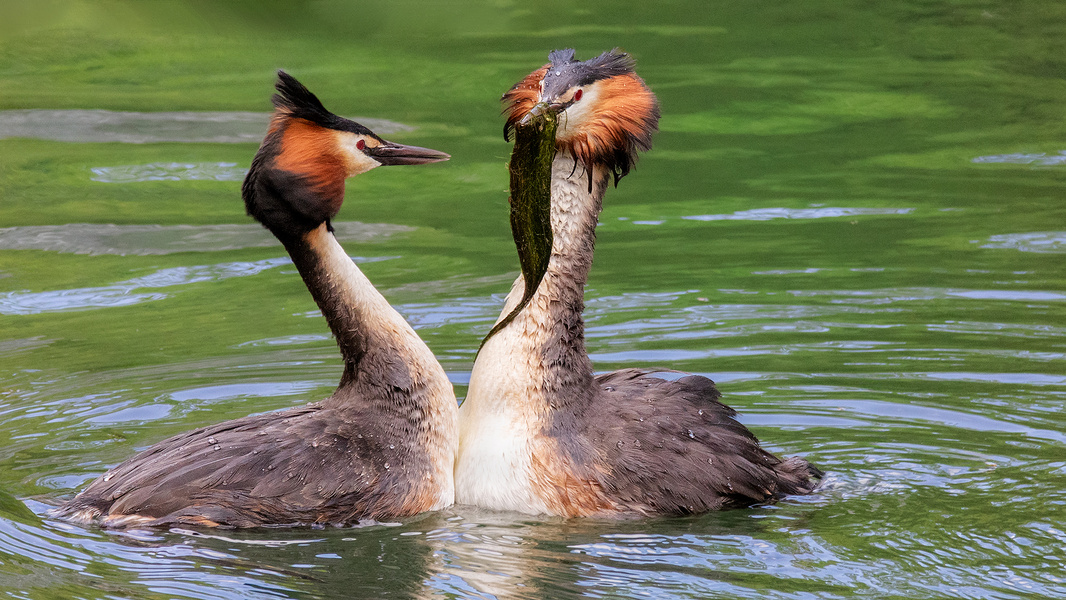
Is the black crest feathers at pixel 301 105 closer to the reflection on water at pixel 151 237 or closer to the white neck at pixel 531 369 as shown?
the white neck at pixel 531 369

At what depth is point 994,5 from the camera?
16375mm

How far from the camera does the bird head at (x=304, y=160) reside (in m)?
5.98

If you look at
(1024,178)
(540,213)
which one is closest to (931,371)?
(540,213)

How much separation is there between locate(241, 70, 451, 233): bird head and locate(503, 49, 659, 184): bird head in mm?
515

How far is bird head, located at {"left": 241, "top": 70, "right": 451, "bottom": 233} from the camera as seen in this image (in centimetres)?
598

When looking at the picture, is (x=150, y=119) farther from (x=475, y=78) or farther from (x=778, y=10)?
(x=778, y=10)

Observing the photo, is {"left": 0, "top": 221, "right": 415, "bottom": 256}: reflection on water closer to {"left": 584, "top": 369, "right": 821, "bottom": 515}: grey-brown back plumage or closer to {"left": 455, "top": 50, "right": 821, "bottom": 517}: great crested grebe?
{"left": 455, "top": 50, "right": 821, "bottom": 517}: great crested grebe

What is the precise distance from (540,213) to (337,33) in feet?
34.2

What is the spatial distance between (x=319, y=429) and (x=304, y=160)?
1097 mm

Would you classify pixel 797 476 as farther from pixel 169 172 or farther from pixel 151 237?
pixel 169 172

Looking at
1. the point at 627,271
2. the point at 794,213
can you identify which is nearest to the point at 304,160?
the point at 627,271

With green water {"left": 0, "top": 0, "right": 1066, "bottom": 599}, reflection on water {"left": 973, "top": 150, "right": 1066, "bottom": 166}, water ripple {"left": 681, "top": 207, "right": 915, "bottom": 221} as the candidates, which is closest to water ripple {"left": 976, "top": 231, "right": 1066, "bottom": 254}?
green water {"left": 0, "top": 0, "right": 1066, "bottom": 599}

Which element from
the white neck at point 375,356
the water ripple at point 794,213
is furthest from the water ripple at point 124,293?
the white neck at point 375,356

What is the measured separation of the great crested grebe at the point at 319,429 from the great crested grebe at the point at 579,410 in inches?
10.7
